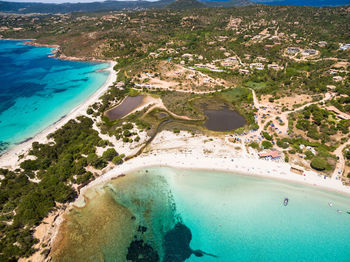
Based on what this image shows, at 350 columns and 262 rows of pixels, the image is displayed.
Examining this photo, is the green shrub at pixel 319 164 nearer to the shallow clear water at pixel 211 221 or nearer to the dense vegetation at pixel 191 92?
the dense vegetation at pixel 191 92

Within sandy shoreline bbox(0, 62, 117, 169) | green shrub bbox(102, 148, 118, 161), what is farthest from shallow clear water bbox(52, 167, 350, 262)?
sandy shoreline bbox(0, 62, 117, 169)

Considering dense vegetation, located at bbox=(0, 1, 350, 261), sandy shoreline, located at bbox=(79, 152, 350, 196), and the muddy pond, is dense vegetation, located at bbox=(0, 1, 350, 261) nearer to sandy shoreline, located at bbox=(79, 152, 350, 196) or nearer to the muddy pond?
sandy shoreline, located at bbox=(79, 152, 350, 196)

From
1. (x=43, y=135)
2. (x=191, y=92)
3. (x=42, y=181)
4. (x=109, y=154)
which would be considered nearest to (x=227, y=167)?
(x=109, y=154)

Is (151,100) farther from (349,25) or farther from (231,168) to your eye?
(349,25)

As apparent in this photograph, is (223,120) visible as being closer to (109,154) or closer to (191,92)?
(191,92)

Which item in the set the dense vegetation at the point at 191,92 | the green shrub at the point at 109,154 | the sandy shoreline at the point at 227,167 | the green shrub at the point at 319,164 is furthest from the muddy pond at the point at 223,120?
the green shrub at the point at 109,154

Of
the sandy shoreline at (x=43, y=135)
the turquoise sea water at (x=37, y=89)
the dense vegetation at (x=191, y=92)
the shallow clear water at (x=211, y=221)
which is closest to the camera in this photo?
the shallow clear water at (x=211, y=221)
